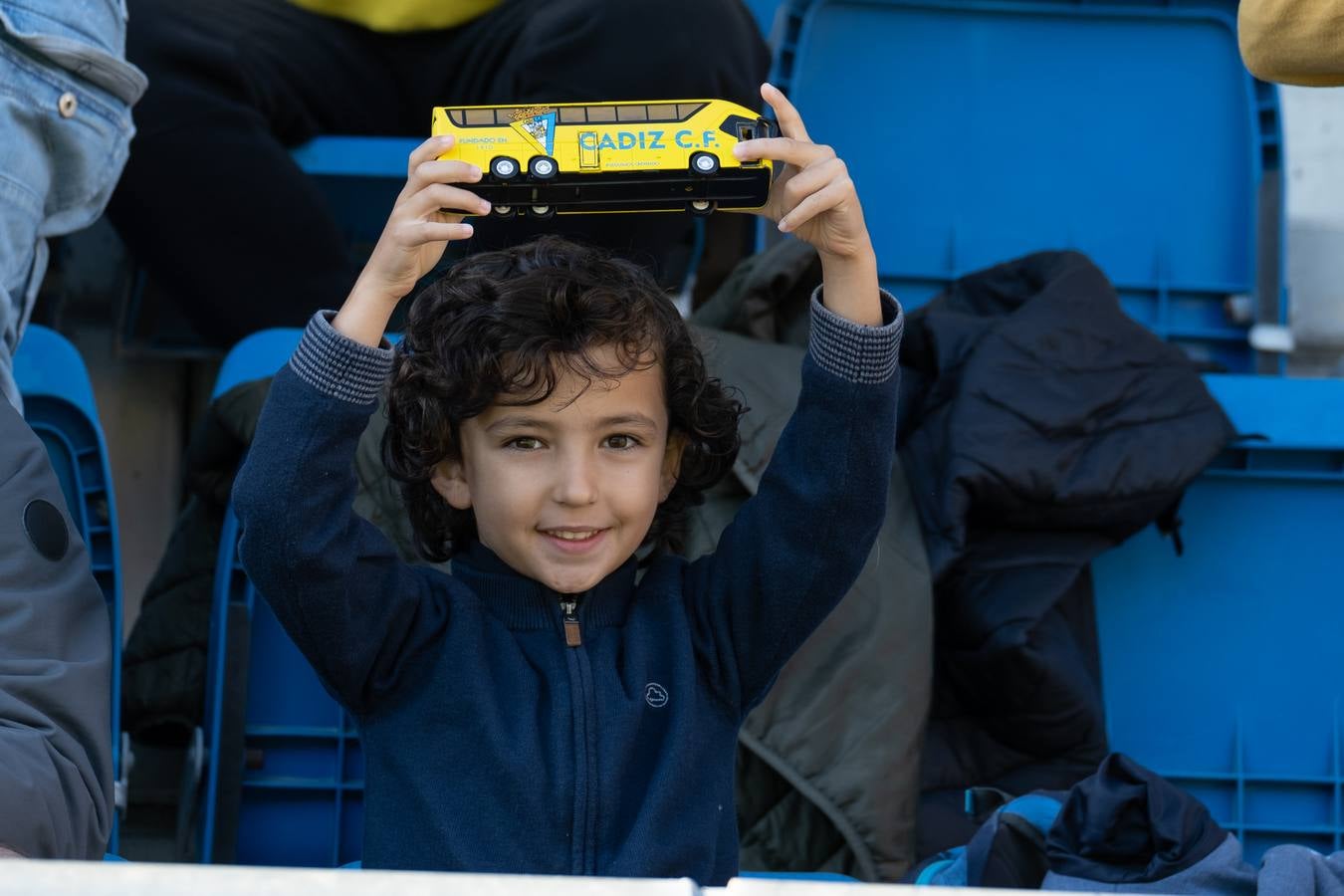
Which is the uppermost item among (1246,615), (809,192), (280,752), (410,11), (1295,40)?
(410,11)

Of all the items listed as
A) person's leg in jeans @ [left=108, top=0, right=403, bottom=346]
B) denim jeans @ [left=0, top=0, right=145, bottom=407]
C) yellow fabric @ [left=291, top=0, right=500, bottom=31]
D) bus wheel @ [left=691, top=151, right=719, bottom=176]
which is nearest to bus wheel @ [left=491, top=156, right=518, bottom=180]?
bus wheel @ [left=691, top=151, right=719, bottom=176]

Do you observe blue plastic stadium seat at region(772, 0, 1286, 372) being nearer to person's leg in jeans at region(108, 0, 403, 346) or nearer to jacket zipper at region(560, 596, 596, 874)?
person's leg in jeans at region(108, 0, 403, 346)

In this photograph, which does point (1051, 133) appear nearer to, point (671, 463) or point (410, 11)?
point (410, 11)

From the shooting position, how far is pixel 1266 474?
1.63 meters

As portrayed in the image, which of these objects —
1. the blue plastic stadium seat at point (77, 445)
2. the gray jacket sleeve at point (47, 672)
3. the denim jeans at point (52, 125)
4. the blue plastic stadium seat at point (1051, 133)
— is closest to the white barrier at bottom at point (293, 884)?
the gray jacket sleeve at point (47, 672)

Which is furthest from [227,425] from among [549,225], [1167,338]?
[1167,338]

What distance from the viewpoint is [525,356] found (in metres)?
1.10

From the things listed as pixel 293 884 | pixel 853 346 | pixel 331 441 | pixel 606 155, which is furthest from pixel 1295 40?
pixel 293 884

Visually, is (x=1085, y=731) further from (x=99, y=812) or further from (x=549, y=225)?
(x=99, y=812)

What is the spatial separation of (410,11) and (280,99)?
0.56ft

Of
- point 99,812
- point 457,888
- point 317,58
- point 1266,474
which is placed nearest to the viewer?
point 457,888

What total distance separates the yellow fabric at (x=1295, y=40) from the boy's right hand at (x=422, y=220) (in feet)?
1.94

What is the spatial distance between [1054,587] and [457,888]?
104 cm

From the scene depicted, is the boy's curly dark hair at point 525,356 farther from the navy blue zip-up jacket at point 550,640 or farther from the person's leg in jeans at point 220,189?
the person's leg in jeans at point 220,189
